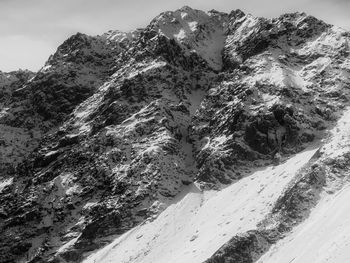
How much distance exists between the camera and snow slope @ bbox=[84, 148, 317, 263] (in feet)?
323

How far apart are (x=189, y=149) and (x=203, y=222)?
1123 inches

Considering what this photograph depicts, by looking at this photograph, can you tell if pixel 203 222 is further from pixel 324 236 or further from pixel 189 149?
pixel 189 149

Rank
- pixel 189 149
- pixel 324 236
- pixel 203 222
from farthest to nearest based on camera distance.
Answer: pixel 189 149
pixel 203 222
pixel 324 236

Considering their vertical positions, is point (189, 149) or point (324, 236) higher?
point (189, 149)

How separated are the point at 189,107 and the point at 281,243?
191 ft

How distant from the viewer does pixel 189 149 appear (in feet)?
437

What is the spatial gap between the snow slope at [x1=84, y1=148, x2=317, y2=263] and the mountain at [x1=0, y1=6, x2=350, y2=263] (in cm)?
29

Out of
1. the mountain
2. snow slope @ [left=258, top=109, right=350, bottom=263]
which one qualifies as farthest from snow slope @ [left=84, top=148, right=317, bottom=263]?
snow slope @ [left=258, top=109, right=350, bottom=263]

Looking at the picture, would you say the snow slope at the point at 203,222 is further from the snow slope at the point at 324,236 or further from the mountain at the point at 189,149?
the snow slope at the point at 324,236

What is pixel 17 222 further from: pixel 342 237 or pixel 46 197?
pixel 342 237

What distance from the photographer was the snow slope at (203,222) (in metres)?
98.4

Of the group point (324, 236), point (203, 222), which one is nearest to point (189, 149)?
point (203, 222)

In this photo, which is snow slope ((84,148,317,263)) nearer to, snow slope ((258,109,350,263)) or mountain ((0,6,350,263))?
mountain ((0,6,350,263))

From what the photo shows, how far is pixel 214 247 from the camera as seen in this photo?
95.4 metres
